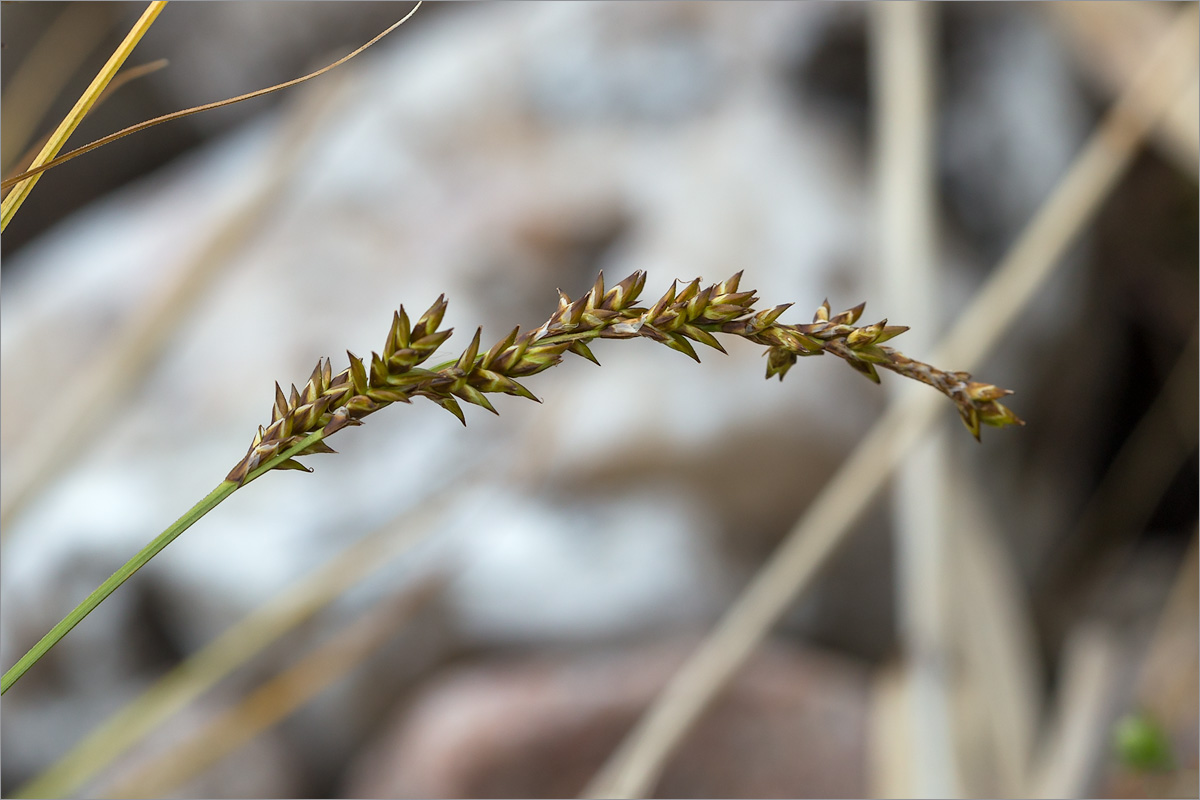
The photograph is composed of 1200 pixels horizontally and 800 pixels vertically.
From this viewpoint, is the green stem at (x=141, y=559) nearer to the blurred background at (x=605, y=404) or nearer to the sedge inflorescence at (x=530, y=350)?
the sedge inflorescence at (x=530, y=350)

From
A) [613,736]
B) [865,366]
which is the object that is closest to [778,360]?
[865,366]

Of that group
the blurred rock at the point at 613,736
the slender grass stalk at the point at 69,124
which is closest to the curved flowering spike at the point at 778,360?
the slender grass stalk at the point at 69,124

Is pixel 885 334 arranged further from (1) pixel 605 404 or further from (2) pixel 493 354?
(1) pixel 605 404

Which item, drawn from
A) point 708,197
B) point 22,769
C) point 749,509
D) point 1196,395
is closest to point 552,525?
point 749,509

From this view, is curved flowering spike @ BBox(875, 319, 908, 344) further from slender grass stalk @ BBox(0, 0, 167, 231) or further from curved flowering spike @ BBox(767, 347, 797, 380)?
slender grass stalk @ BBox(0, 0, 167, 231)

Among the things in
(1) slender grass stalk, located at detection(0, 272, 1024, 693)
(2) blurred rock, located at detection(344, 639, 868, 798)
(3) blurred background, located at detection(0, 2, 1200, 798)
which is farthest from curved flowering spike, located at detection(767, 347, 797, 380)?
(2) blurred rock, located at detection(344, 639, 868, 798)

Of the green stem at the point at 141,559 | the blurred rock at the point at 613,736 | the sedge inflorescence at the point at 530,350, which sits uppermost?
the sedge inflorescence at the point at 530,350

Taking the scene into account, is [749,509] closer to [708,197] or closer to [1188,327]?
[708,197]
